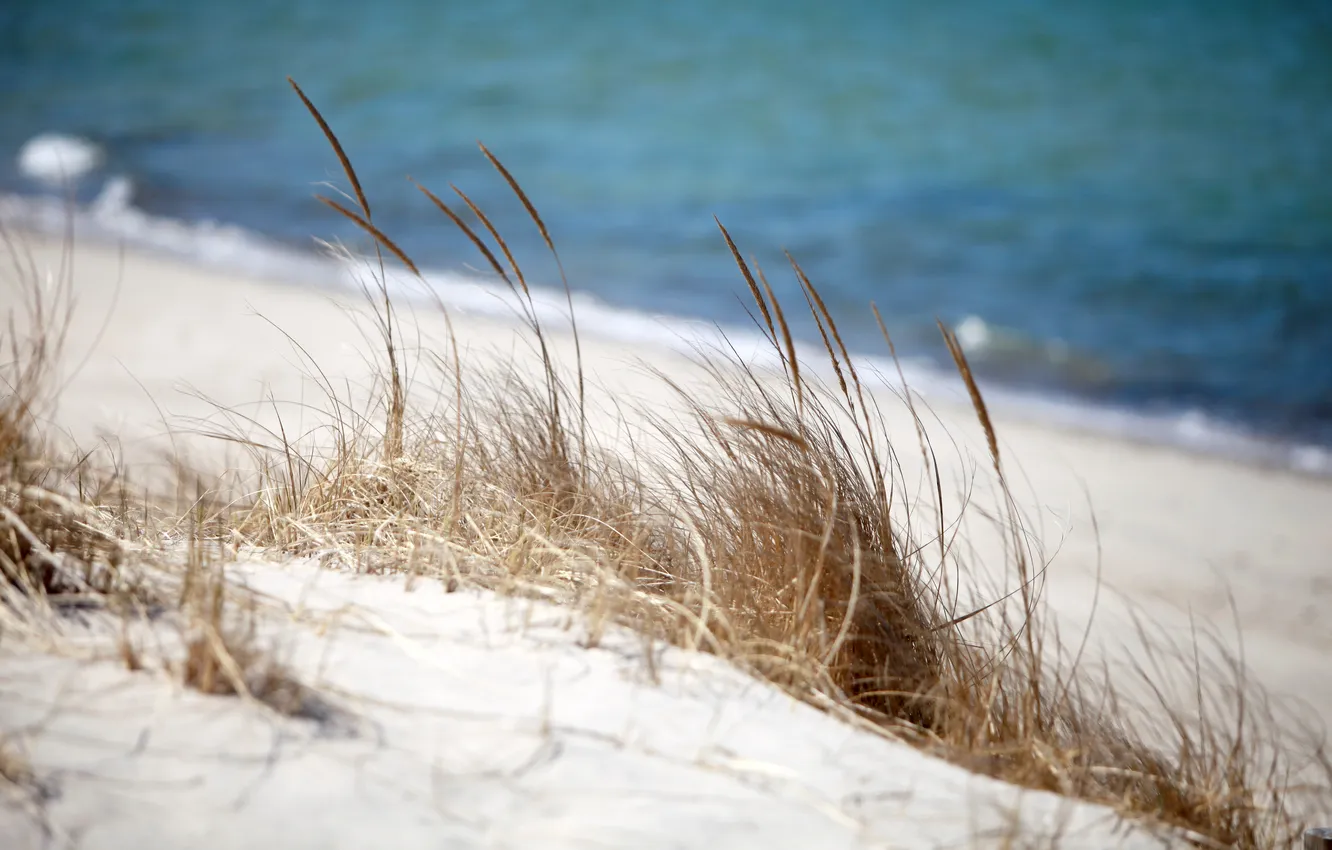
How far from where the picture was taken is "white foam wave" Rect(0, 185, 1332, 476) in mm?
6922

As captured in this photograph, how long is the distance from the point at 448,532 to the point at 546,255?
27.6 feet

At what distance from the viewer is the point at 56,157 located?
11.8m

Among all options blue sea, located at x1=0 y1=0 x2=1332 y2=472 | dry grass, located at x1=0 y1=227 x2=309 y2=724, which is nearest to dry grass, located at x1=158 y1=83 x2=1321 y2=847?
dry grass, located at x1=0 y1=227 x2=309 y2=724

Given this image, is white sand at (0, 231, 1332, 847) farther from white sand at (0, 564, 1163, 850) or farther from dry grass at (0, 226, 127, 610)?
dry grass at (0, 226, 127, 610)

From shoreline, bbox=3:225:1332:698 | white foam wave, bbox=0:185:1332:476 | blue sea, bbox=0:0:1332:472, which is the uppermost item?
blue sea, bbox=0:0:1332:472

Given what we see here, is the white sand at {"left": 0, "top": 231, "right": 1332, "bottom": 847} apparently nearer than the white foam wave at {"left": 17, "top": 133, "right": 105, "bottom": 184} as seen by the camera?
Yes

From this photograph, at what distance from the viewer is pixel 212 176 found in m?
11.5

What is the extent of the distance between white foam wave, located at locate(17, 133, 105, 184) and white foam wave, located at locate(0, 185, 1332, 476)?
89 cm

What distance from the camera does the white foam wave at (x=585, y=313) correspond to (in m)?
6.92

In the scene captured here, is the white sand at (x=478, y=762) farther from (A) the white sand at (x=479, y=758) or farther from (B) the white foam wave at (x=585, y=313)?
(B) the white foam wave at (x=585, y=313)

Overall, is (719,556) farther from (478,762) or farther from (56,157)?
(56,157)

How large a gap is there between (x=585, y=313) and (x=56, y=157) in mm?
7407

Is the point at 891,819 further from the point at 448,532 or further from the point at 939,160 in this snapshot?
the point at 939,160

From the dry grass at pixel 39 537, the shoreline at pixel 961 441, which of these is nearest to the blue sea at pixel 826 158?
the shoreline at pixel 961 441
